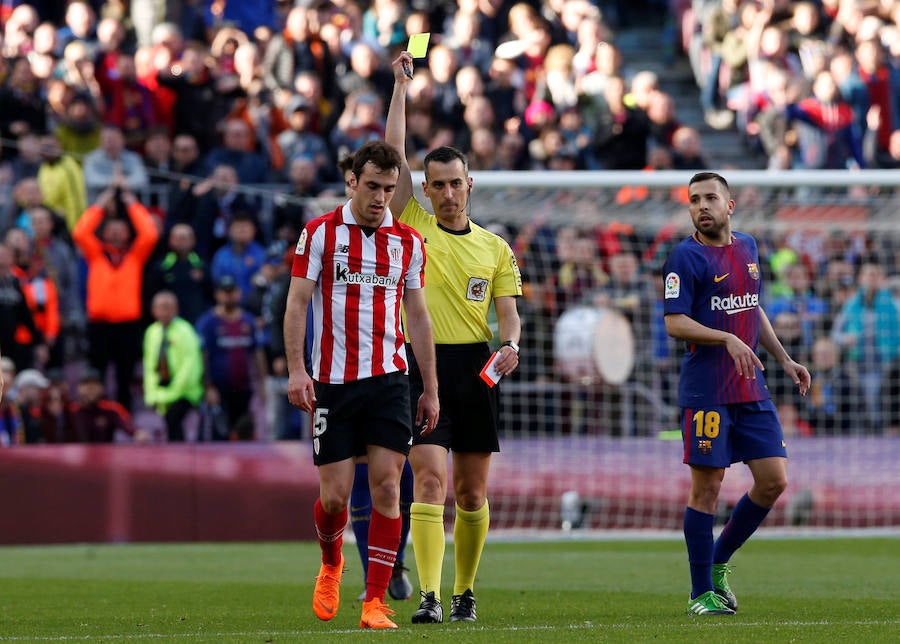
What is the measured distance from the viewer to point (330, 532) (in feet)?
24.8

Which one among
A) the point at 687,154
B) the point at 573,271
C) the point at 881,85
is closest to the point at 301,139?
the point at 573,271

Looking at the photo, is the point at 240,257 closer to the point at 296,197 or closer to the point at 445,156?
the point at 296,197

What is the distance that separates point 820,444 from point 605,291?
8.16 ft

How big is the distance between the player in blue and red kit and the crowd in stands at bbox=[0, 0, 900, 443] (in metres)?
5.12

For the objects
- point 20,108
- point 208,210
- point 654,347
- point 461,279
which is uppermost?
point 20,108

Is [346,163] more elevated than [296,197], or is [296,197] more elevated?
[296,197]

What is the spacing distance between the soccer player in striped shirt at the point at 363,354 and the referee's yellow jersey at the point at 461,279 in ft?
1.79

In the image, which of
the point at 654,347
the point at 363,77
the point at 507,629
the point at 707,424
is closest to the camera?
the point at 507,629

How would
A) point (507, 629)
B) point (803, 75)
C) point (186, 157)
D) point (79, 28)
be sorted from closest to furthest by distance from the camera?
1. point (507, 629)
2. point (186, 157)
3. point (79, 28)
4. point (803, 75)

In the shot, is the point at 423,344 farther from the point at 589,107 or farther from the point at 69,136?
the point at 589,107

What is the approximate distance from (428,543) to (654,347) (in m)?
8.75

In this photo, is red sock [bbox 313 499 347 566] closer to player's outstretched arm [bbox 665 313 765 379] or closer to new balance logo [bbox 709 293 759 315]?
player's outstretched arm [bbox 665 313 765 379]

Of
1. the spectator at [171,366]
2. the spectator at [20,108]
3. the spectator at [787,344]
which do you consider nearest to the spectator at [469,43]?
the spectator at [20,108]

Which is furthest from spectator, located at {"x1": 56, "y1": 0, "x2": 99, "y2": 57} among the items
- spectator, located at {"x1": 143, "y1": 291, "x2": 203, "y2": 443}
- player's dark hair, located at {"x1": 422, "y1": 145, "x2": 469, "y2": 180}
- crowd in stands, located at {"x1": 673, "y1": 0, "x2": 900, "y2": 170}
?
player's dark hair, located at {"x1": 422, "y1": 145, "x2": 469, "y2": 180}
